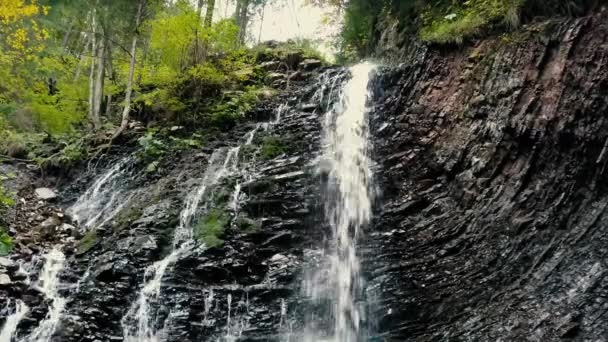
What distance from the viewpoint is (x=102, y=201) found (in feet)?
35.3

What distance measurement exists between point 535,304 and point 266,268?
174 inches

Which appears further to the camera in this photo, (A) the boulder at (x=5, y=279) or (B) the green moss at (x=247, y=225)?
(B) the green moss at (x=247, y=225)

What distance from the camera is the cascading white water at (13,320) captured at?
6754mm

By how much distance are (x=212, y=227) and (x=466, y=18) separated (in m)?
7.05

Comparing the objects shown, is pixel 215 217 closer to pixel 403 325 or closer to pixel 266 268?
pixel 266 268

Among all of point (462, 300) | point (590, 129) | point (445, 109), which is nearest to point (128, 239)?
point (462, 300)

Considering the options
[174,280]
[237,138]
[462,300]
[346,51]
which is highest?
[346,51]

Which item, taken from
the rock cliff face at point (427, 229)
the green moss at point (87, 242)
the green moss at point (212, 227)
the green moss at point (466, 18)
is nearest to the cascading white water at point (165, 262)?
the rock cliff face at point (427, 229)

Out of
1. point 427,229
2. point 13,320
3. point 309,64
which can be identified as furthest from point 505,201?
point 309,64

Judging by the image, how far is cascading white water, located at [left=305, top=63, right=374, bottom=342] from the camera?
24.6 feet

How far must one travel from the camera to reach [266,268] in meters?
8.24

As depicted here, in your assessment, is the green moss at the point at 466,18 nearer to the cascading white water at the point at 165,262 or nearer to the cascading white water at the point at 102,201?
the cascading white water at the point at 165,262

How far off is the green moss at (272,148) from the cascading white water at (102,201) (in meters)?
3.36

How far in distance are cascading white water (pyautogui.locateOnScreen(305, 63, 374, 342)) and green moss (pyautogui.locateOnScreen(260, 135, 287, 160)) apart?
3.65 ft
